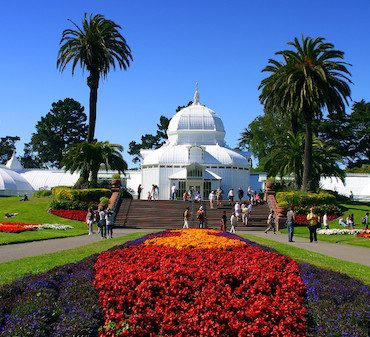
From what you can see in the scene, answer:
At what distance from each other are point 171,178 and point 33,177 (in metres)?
25.4

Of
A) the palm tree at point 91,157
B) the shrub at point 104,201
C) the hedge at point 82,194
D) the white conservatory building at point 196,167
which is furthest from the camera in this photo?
the white conservatory building at point 196,167

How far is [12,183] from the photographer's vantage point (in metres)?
63.1

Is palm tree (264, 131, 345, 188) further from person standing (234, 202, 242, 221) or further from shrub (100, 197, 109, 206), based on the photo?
shrub (100, 197, 109, 206)

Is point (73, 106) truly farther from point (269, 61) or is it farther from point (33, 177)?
point (269, 61)

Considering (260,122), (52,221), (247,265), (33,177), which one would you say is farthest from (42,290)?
(260,122)

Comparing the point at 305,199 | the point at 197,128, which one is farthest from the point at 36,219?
the point at 197,128

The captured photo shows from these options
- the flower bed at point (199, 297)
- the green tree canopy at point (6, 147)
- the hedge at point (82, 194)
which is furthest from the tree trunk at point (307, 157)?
the green tree canopy at point (6, 147)

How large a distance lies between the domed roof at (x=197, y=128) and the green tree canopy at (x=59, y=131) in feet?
116

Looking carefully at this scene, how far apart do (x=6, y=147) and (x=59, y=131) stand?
22623 millimetres

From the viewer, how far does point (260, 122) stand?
7869 centimetres

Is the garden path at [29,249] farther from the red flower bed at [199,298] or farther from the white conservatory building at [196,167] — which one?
the white conservatory building at [196,167]

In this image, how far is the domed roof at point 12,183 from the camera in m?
61.5

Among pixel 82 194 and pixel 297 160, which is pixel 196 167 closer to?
pixel 297 160

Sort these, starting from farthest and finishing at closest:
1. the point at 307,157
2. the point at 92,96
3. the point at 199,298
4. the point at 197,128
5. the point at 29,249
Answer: the point at 197,128 → the point at 92,96 → the point at 307,157 → the point at 29,249 → the point at 199,298
